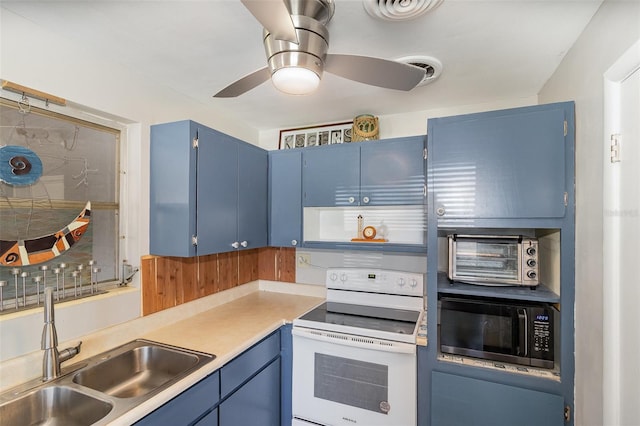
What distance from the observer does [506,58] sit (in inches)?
63.0

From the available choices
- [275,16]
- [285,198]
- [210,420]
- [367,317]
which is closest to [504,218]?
[367,317]

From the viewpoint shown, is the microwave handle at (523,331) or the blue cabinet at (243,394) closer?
the blue cabinet at (243,394)

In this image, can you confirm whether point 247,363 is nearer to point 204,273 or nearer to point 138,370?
point 138,370

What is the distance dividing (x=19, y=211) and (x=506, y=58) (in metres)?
2.46

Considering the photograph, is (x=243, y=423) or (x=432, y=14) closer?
(x=432, y=14)

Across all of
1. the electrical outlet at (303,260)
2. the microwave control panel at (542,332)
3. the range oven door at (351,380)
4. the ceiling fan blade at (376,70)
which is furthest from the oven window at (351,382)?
the ceiling fan blade at (376,70)

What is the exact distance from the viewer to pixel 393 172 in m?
2.17

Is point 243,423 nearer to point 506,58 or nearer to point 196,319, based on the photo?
point 196,319

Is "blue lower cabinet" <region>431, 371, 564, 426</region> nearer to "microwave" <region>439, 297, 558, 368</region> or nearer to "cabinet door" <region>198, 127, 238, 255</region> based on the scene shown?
"microwave" <region>439, 297, 558, 368</region>

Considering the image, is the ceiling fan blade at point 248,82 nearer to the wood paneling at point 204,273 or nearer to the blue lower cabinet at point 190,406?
the wood paneling at point 204,273

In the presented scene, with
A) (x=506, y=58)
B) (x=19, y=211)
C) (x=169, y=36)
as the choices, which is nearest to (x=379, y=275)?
(x=506, y=58)

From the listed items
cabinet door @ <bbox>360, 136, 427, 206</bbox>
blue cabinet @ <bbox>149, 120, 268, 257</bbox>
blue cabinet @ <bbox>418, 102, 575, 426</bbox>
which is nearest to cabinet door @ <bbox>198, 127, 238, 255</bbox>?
blue cabinet @ <bbox>149, 120, 268, 257</bbox>

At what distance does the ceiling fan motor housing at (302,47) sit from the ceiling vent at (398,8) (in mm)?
231

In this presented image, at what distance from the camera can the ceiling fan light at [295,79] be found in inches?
44.3
